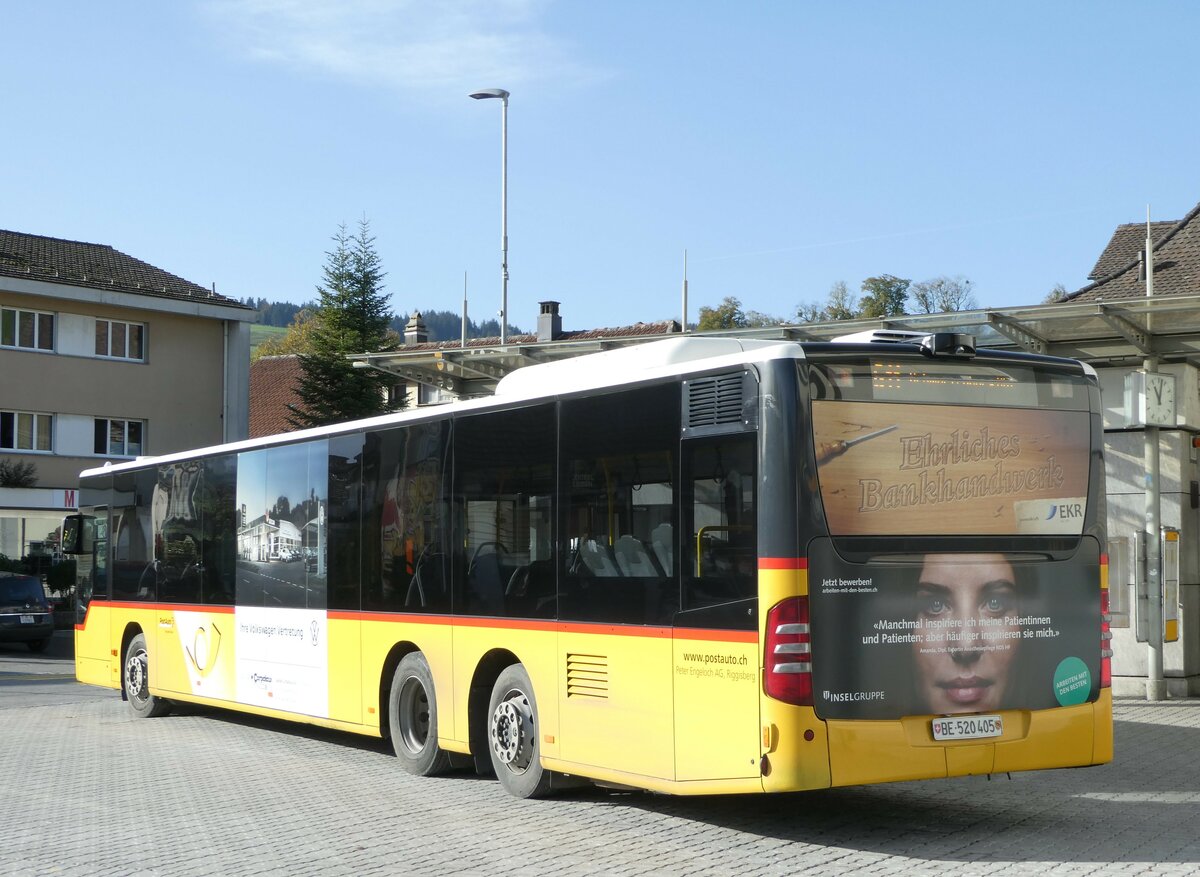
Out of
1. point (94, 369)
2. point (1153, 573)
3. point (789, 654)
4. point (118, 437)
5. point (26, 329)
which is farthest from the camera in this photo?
point (118, 437)

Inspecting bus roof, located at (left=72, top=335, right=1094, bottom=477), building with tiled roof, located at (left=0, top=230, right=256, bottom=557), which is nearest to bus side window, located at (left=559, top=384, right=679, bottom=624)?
bus roof, located at (left=72, top=335, right=1094, bottom=477)

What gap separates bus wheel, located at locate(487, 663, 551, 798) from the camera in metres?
10.9

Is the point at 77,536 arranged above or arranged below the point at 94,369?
below

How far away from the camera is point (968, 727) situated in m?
9.02

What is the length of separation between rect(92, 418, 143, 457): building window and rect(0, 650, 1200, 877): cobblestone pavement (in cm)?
3218

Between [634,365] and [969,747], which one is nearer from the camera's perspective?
[969,747]

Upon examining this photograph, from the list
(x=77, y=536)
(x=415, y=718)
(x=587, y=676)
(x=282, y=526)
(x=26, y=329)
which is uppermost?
(x=26, y=329)

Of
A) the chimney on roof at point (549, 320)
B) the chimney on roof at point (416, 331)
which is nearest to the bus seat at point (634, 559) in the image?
the chimney on roof at point (549, 320)

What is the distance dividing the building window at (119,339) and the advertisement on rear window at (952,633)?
39.8 metres

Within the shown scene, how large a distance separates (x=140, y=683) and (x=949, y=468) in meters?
12.2

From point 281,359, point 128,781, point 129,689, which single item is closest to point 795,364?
point 128,781

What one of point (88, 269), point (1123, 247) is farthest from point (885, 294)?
point (88, 269)

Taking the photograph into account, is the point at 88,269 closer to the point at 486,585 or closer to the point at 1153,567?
the point at 1153,567

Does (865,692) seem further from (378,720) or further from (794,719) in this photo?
(378,720)
